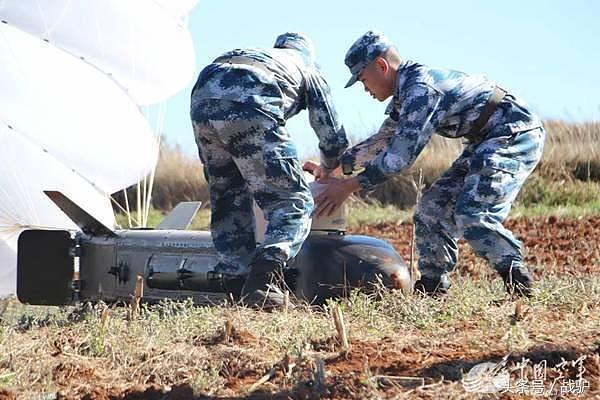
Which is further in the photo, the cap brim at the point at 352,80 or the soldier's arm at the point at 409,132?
the cap brim at the point at 352,80

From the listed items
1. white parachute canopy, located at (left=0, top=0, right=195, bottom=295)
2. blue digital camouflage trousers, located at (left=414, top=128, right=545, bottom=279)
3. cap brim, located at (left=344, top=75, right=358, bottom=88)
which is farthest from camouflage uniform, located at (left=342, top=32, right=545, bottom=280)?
white parachute canopy, located at (left=0, top=0, right=195, bottom=295)

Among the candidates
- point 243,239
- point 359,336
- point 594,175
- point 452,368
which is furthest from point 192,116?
point 594,175

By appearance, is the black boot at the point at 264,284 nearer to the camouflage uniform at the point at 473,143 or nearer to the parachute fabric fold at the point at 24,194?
the camouflage uniform at the point at 473,143

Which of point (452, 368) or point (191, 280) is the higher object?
point (452, 368)

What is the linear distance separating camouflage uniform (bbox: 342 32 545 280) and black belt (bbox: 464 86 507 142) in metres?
0.02

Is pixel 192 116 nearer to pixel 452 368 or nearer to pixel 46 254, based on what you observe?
pixel 46 254

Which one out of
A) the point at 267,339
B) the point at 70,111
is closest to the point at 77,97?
the point at 70,111

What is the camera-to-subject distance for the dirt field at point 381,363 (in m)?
3.58

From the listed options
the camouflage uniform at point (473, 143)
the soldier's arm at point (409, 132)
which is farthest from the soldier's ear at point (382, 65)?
the soldier's arm at point (409, 132)

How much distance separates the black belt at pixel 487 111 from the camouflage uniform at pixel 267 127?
0.78 meters

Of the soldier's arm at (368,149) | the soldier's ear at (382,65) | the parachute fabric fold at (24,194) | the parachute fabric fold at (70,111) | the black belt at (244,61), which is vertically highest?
the soldier's ear at (382,65)

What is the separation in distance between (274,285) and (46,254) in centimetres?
194

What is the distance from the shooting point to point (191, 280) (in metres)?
6.64

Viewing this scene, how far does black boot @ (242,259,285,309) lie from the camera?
18.8 feet
